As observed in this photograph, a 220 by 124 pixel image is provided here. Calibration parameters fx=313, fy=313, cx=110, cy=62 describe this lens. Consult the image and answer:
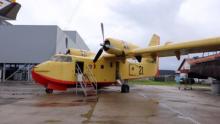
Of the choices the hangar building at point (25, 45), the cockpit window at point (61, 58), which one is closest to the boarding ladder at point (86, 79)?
the cockpit window at point (61, 58)

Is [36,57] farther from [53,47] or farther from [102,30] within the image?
[102,30]

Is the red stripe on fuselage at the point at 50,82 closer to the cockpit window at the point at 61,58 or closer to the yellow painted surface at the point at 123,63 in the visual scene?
the yellow painted surface at the point at 123,63

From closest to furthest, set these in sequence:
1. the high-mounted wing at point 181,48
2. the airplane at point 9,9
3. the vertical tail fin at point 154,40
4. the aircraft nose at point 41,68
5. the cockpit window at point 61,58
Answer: the high-mounted wing at point 181,48
the airplane at point 9,9
the aircraft nose at point 41,68
the cockpit window at point 61,58
the vertical tail fin at point 154,40

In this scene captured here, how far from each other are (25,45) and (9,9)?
2664 cm

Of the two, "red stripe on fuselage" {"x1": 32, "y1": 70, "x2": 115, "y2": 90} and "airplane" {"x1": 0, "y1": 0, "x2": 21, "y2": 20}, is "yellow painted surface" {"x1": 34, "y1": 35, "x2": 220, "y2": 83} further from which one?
"airplane" {"x1": 0, "y1": 0, "x2": 21, "y2": 20}

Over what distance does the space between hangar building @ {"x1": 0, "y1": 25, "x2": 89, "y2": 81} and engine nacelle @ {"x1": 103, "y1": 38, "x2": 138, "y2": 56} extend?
24.7 meters

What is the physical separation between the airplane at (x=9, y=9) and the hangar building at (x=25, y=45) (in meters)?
25.3

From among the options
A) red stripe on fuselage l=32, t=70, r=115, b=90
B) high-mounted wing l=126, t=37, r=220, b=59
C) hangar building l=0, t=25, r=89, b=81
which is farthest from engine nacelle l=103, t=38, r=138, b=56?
hangar building l=0, t=25, r=89, b=81

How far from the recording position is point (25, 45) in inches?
1766

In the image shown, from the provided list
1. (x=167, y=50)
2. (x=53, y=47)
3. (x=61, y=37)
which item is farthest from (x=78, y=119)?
(x=61, y=37)

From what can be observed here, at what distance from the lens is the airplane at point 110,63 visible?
59.4 feet

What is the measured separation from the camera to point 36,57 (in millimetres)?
44625

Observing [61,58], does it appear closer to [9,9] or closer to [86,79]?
[86,79]

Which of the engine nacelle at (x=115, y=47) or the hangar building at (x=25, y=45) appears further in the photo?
the hangar building at (x=25, y=45)
